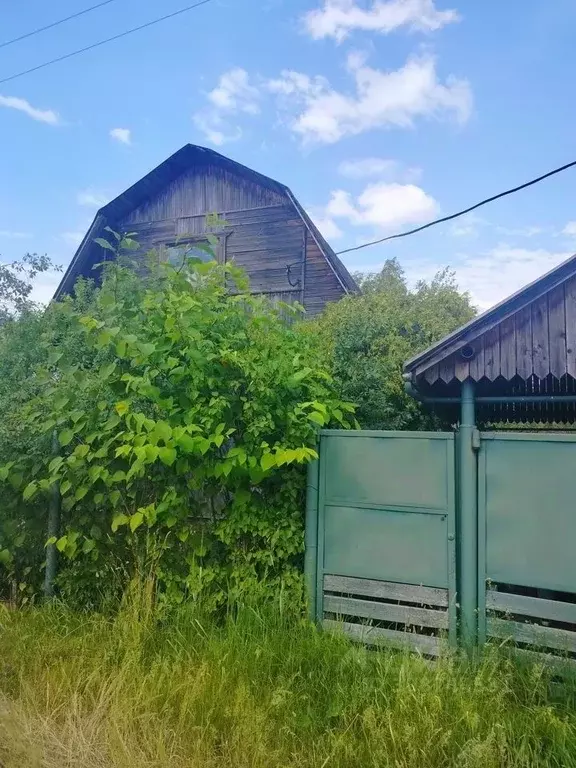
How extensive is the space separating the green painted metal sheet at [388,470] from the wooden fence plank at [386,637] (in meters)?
0.80

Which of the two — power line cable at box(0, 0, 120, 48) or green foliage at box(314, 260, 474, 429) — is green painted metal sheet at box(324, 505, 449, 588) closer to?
green foliage at box(314, 260, 474, 429)

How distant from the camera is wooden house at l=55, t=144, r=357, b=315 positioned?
11.2 meters

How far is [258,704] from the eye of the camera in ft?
9.55

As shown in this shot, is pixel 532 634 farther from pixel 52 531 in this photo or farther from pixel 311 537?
pixel 52 531

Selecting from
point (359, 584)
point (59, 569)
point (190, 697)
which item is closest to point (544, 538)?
point (359, 584)

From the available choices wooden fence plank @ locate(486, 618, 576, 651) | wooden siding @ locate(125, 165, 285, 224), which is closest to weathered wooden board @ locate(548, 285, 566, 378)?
wooden fence plank @ locate(486, 618, 576, 651)

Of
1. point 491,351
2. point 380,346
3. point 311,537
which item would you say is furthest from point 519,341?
point 380,346

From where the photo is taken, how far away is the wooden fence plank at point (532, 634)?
→ 10.4ft

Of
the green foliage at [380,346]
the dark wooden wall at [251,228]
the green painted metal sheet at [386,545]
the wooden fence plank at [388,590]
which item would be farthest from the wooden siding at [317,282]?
the wooden fence plank at [388,590]

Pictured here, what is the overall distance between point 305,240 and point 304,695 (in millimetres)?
9626

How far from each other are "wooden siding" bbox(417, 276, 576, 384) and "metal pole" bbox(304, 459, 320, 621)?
1324 mm

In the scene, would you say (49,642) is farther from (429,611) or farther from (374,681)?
(429,611)

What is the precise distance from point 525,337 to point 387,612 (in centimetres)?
219

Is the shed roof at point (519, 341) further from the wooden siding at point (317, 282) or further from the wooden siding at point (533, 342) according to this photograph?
the wooden siding at point (317, 282)
